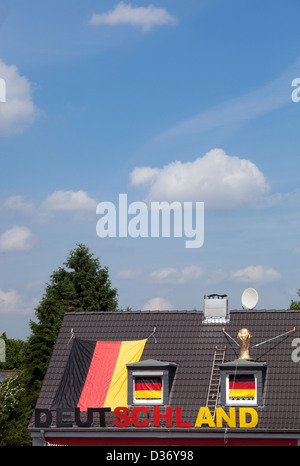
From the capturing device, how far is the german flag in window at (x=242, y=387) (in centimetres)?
2880

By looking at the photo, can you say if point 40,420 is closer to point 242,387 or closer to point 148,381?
point 148,381

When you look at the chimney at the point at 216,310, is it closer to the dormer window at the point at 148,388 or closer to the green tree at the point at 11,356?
the dormer window at the point at 148,388

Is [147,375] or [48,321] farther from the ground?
[48,321]

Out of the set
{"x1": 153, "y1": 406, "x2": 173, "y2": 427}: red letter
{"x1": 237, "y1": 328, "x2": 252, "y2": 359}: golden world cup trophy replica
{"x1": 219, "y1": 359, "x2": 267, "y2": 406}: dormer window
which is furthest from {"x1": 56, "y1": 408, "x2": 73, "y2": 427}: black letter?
{"x1": 237, "y1": 328, "x2": 252, "y2": 359}: golden world cup trophy replica

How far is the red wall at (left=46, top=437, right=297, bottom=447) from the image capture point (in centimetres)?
2784

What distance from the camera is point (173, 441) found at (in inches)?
1115

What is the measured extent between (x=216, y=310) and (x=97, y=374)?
17.9 ft

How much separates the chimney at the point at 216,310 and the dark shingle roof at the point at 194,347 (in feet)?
0.80

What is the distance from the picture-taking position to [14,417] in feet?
175

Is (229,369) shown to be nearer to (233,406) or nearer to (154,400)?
(233,406)

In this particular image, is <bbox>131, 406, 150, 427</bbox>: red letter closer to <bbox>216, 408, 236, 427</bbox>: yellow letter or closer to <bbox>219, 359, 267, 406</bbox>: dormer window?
<bbox>216, 408, 236, 427</bbox>: yellow letter

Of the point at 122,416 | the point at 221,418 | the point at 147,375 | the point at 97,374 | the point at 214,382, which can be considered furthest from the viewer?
the point at 97,374

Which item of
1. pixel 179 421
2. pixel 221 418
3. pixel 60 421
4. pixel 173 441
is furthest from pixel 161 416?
pixel 60 421
